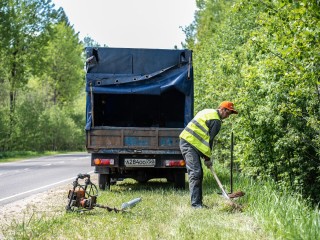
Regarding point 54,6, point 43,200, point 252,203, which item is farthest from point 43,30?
point 252,203

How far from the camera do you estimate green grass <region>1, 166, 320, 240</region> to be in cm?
557

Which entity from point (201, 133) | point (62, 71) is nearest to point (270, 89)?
point (201, 133)

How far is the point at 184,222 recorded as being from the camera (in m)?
6.40

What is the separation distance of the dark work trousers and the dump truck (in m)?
2.27

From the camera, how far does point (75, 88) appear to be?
5316 centimetres

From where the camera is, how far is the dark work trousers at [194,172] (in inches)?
316

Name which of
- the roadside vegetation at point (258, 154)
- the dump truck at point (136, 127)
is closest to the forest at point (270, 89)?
the roadside vegetation at point (258, 154)

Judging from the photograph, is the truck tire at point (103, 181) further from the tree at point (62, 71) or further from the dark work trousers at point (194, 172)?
the tree at point (62, 71)

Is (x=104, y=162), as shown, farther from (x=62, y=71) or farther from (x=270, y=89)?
(x=62, y=71)

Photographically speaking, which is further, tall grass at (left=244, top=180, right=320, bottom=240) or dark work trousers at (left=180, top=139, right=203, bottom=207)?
dark work trousers at (left=180, top=139, right=203, bottom=207)

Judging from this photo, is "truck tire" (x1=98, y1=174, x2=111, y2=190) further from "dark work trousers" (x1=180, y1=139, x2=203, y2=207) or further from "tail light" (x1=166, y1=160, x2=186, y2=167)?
"dark work trousers" (x1=180, y1=139, x2=203, y2=207)

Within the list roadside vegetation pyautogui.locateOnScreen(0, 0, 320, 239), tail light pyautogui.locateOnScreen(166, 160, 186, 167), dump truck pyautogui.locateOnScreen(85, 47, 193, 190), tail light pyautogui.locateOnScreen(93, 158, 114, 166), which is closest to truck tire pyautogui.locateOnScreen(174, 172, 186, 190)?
dump truck pyautogui.locateOnScreen(85, 47, 193, 190)

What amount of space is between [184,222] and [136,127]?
5090 millimetres

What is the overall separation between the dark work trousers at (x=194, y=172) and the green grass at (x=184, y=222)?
0.76 feet
